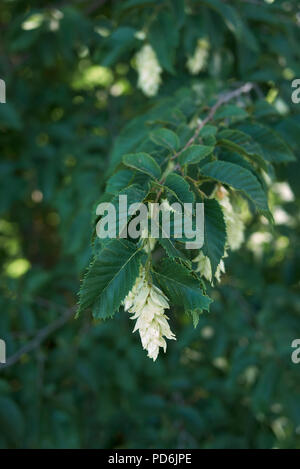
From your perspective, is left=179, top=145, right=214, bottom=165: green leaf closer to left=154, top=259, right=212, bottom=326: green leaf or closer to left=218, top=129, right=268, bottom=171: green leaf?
left=218, top=129, right=268, bottom=171: green leaf

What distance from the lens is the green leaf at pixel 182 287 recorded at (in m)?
0.85

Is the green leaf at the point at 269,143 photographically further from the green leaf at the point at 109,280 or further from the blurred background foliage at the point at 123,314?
the green leaf at the point at 109,280

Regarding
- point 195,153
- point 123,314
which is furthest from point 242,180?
point 123,314

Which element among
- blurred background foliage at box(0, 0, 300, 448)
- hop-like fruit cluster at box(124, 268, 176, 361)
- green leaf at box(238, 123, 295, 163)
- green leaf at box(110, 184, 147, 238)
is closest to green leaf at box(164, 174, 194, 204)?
green leaf at box(110, 184, 147, 238)

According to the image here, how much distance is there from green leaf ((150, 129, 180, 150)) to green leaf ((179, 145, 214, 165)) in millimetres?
79

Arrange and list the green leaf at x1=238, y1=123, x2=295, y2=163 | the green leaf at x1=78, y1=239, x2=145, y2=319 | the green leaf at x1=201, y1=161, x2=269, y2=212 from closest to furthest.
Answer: the green leaf at x1=78, y1=239, x2=145, y2=319, the green leaf at x1=201, y1=161, x2=269, y2=212, the green leaf at x1=238, y1=123, x2=295, y2=163

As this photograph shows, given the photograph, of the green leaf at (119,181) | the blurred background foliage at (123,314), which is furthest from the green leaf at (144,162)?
the blurred background foliage at (123,314)

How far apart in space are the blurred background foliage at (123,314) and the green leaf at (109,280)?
95 cm

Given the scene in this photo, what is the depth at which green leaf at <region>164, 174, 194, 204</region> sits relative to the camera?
0.91 metres

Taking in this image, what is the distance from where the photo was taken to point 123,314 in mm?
2500

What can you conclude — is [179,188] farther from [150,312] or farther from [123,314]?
[123,314]

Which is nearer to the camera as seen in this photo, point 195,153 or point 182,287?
→ point 182,287

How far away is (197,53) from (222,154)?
0.90 metres

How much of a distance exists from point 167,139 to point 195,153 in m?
0.13
